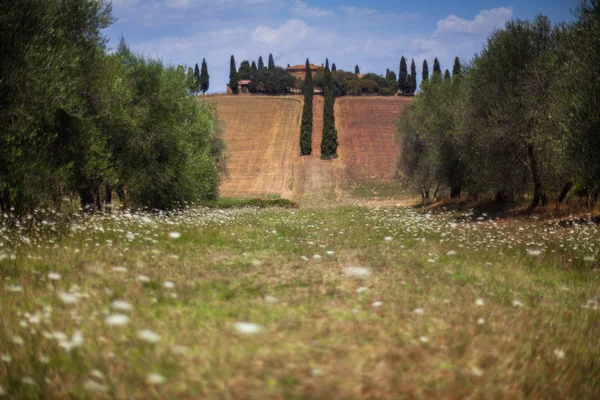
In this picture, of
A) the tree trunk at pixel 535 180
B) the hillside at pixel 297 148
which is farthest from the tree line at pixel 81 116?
the hillside at pixel 297 148

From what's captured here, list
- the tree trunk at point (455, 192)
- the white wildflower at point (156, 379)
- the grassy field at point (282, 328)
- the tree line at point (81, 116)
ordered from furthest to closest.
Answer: the tree trunk at point (455, 192) < the tree line at point (81, 116) < the grassy field at point (282, 328) < the white wildflower at point (156, 379)

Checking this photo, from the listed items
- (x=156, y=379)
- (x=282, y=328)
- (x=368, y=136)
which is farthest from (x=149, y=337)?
(x=368, y=136)

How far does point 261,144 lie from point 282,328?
3725 inches

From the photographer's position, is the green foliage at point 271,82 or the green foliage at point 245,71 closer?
the green foliage at point 271,82

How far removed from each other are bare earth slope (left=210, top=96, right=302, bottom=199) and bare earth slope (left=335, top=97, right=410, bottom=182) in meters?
10.7

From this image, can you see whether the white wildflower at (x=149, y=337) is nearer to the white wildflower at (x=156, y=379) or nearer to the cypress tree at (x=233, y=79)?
the white wildflower at (x=156, y=379)

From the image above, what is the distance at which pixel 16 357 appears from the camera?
4164 mm

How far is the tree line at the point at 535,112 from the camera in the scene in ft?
58.3

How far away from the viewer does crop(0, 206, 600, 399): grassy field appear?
3430 mm

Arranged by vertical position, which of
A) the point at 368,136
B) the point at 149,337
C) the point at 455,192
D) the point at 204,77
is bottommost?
the point at 455,192

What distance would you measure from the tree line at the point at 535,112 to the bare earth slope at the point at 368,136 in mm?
35670

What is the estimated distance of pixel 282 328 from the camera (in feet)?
13.9

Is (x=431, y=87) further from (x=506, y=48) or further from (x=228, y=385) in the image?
(x=228, y=385)

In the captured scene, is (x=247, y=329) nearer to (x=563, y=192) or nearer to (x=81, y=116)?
(x=81, y=116)
